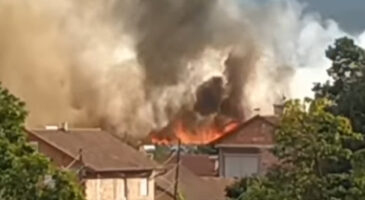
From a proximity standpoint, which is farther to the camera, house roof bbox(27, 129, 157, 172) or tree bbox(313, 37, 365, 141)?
house roof bbox(27, 129, 157, 172)

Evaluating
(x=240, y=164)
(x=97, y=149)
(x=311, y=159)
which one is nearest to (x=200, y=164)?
(x=240, y=164)

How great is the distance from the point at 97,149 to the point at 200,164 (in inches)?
970

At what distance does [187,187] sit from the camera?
210 ft

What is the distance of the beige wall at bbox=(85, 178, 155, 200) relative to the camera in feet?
176

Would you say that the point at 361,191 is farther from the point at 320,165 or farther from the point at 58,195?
the point at 58,195

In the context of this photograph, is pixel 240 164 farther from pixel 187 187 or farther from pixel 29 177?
pixel 29 177

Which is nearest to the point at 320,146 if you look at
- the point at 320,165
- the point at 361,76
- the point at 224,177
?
the point at 320,165

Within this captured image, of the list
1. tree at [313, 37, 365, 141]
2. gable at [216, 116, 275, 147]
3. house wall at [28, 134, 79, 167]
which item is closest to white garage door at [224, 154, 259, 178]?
gable at [216, 116, 275, 147]

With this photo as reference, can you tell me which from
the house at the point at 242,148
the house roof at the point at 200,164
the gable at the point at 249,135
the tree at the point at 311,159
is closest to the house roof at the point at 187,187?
the house at the point at 242,148

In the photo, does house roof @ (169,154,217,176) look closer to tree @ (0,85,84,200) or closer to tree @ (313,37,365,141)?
tree @ (313,37,365,141)

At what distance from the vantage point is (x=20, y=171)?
26.9 meters

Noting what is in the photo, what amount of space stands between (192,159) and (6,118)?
172 feet

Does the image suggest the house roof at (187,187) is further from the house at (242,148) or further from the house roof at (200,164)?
the house roof at (200,164)

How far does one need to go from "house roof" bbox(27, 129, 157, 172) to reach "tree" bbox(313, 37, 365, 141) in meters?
18.5
